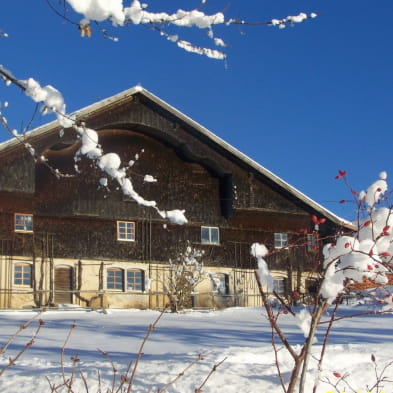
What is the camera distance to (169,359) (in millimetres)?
9203

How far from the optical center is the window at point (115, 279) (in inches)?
993

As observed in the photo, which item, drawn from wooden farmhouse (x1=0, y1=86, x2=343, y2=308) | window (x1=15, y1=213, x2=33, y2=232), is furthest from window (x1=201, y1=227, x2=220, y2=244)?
window (x1=15, y1=213, x2=33, y2=232)

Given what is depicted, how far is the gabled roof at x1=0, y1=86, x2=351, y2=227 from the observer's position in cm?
2361

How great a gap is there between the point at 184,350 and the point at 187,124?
15807 mm

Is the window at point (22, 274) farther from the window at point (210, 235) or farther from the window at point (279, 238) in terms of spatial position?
the window at point (279, 238)

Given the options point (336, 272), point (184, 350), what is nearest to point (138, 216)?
point (184, 350)

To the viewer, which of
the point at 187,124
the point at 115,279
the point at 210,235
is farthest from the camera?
the point at 210,235

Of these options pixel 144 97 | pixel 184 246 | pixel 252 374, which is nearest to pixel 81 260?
pixel 184 246

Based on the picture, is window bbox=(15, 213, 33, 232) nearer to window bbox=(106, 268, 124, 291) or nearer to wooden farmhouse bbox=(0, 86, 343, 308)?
wooden farmhouse bbox=(0, 86, 343, 308)

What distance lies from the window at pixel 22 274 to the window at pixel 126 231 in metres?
3.52

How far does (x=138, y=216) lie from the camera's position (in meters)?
25.9

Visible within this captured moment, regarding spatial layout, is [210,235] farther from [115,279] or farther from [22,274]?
[22,274]

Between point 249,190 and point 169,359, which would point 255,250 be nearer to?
point 169,359

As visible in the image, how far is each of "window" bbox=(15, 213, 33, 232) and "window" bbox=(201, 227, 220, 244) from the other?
21.9ft
